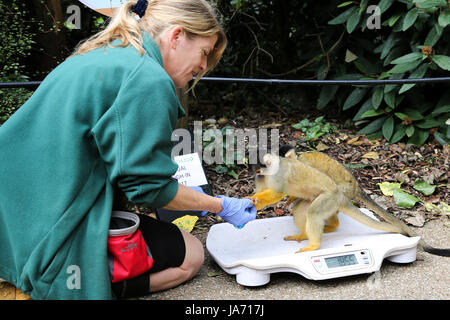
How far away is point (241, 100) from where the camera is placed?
4699 millimetres

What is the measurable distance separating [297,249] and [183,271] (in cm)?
54

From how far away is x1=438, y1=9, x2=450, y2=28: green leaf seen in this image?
3.01 metres

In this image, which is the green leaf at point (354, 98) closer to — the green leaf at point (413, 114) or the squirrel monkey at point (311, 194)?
the green leaf at point (413, 114)

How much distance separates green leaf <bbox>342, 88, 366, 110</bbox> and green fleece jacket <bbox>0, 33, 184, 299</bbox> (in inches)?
104

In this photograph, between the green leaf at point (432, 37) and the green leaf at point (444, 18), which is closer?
the green leaf at point (444, 18)

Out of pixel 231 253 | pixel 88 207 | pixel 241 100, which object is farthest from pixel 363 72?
pixel 88 207

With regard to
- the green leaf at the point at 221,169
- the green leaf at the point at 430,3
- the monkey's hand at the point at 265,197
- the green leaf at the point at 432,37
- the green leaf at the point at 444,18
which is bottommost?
the green leaf at the point at 221,169

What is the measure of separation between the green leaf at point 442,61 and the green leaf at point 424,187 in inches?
33.7

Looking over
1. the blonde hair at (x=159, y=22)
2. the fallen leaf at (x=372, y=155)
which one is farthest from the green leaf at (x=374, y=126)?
the blonde hair at (x=159, y=22)

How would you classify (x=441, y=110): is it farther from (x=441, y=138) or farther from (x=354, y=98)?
(x=354, y=98)

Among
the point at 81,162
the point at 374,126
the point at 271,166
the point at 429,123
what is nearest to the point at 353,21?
the point at 374,126

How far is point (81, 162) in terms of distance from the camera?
1487 mm

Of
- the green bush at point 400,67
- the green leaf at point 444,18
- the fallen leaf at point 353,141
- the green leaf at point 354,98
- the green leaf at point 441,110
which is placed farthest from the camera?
the green leaf at point 354,98

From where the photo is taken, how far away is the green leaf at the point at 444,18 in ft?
9.86
